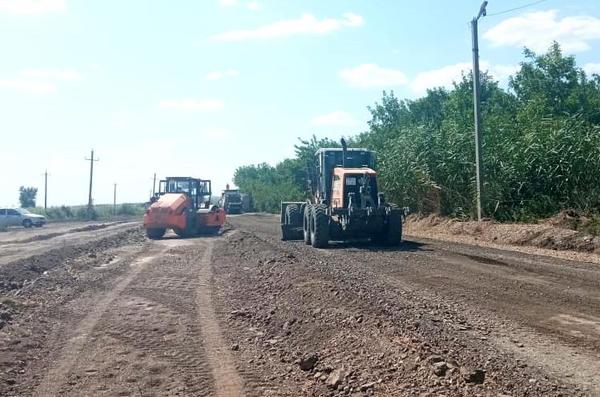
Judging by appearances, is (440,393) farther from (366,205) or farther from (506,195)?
(506,195)

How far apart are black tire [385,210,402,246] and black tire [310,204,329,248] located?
1808mm

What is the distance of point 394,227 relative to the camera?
18.9 meters

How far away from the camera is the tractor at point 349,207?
18.8 meters

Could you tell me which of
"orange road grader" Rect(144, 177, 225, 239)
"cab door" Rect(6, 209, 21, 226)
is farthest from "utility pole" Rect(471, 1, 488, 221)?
"cab door" Rect(6, 209, 21, 226)

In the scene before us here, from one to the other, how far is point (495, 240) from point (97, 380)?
16.7m

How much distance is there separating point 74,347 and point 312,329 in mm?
3027

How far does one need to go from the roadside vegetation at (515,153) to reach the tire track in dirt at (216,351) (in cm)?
1281

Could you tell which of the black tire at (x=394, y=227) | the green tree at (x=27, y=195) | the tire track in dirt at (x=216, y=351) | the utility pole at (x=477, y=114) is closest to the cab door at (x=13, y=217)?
the utility pole at (x=477, y=114)

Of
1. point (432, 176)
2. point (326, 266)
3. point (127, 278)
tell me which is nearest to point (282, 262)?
point (326, 266)

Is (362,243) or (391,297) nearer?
(391,297)

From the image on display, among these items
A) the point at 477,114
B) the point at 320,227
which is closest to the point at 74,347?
the point at 320,227

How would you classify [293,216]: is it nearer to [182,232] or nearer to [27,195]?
[182,232]

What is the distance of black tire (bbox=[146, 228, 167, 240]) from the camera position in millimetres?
28417

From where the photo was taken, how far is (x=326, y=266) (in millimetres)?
14492
